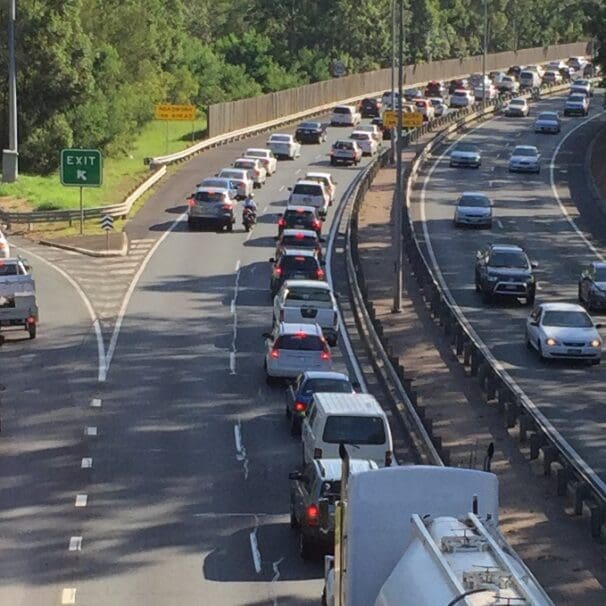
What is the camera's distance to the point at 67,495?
2708 centimetres

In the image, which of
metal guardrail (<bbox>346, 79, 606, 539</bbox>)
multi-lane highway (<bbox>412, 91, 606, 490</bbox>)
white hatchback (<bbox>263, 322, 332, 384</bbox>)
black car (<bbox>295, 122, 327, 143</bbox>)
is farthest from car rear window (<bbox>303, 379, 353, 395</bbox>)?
black car (<bbox>295, 122, 327, 143</bbox>)

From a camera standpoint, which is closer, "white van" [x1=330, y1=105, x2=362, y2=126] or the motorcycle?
the motorcycle

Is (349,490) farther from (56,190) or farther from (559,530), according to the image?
(56,190)

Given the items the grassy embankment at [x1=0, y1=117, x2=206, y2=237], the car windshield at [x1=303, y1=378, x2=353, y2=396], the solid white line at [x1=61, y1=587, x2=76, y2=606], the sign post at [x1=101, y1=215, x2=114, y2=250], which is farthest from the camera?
the grassy embankment at [x1=0, y1=117, x2=206, y2=237]

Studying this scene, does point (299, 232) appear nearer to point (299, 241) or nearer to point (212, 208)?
point (299, 241)

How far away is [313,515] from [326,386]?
344 inches

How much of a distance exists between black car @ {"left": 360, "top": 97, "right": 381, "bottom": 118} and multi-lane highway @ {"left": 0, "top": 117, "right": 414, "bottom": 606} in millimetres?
61423

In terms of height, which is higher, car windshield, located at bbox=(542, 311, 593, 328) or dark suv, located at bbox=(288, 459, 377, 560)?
car windshield, located at bbox=(542, 311, 593, 328)

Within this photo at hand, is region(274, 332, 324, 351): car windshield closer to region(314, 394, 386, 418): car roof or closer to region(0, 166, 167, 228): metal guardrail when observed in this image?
region(314, 394, 386, 418): car roof

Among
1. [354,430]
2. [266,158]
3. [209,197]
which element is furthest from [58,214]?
[354,430]

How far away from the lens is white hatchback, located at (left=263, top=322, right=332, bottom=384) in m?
35.5

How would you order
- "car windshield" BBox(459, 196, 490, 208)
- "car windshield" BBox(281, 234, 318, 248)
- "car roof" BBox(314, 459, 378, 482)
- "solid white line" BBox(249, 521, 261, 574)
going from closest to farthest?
1. "car roof" BBox(314, 459, 378, 482)
2. "solid white line" BBox(249, 521, 261, 574)
3. "car windshield" BBox(281, 234, 318, 248)
4. "car windshield" BBox(459, 196, 490, 208)

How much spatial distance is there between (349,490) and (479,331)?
2816cm

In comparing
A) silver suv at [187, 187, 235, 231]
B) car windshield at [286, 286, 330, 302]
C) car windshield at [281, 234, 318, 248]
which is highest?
silver suv at [187, 187, 235, 231]
